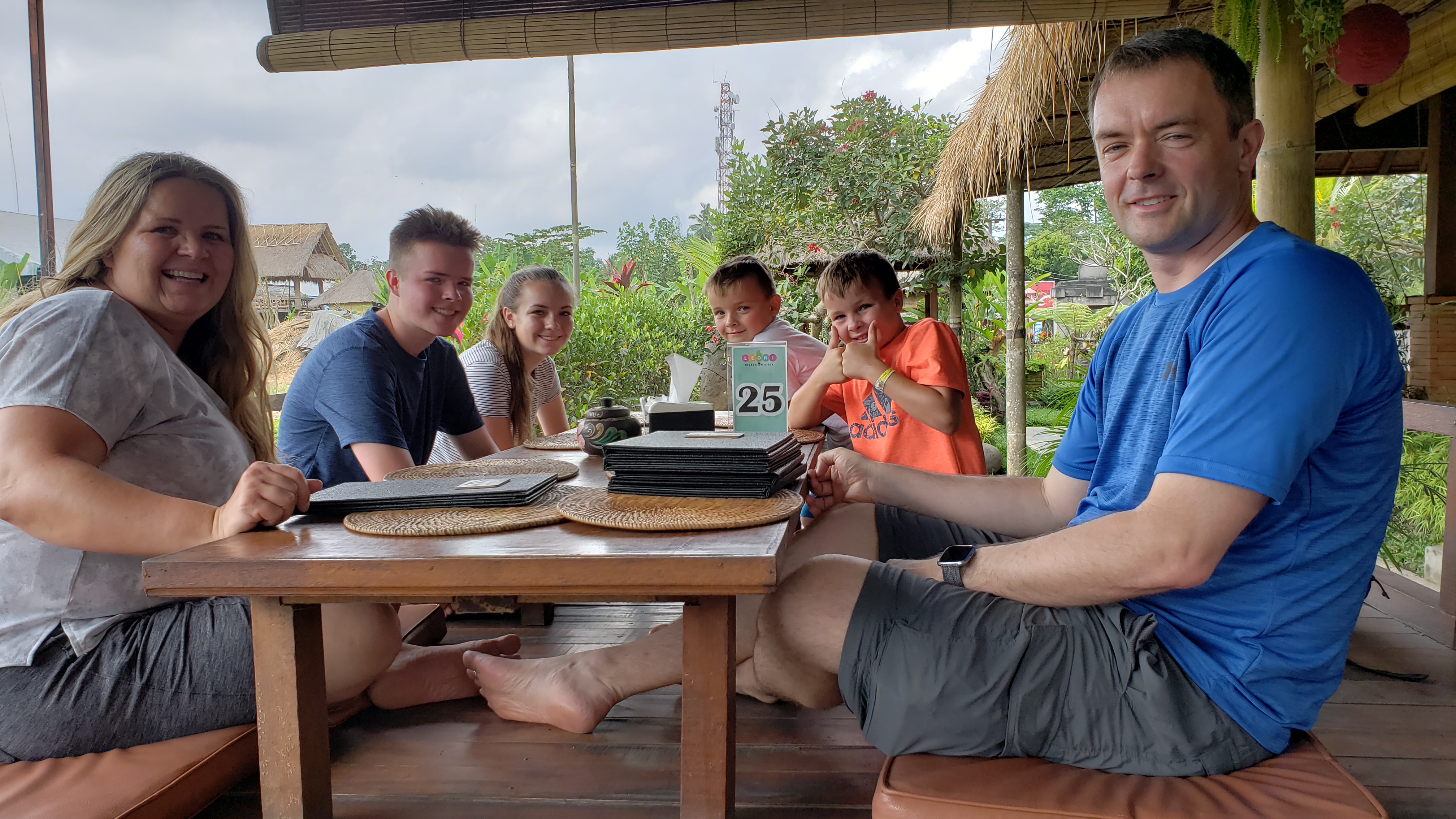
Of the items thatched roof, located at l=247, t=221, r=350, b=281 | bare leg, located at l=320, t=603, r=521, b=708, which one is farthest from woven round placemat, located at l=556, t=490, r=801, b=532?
thatched roof, located at l=247, t=221, r=350, b=281

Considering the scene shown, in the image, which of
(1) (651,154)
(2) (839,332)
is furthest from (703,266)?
(1) (651,154)

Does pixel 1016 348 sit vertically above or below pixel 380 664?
above

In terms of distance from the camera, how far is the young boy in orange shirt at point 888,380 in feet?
8.02

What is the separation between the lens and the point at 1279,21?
2143 mm

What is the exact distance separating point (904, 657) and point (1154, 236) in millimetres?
729

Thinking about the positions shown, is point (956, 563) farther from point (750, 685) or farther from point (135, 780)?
point (135, 780)

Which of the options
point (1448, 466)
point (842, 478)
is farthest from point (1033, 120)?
point (842, 478)

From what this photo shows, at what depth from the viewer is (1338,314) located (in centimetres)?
100

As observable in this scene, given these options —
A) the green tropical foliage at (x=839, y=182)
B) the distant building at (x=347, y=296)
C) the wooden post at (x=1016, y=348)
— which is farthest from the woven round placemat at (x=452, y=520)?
the distant building at (x=347, y=296)

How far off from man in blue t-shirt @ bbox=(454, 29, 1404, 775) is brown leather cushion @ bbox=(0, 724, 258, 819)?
3.15 feet

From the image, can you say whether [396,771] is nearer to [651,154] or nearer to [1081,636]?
[1081,636]

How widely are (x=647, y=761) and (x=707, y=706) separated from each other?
533 mm

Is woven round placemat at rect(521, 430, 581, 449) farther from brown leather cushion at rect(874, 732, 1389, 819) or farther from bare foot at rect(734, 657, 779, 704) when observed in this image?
brown leather cushion at rect(874, 732, 1389, 819)

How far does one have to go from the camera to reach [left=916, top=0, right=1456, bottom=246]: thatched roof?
3637mm
